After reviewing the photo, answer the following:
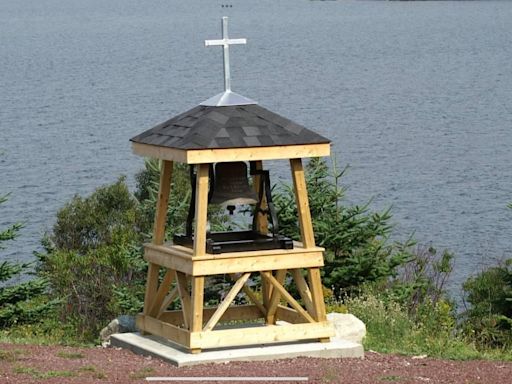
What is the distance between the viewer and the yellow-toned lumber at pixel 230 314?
1516cm

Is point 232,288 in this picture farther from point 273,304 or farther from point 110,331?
point 110,331

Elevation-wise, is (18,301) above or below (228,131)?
below

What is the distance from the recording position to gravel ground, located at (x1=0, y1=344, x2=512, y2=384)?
471 inches

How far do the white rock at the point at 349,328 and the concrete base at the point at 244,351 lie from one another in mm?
287

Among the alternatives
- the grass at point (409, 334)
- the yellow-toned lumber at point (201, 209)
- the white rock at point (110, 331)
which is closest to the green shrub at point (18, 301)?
the grass at point (409, 334)

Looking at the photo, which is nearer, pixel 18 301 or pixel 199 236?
pixel 199 236

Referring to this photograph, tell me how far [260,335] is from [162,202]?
1.96 meters

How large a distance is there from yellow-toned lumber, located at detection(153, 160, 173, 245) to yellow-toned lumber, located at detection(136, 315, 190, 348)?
0.82 metres

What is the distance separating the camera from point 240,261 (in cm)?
1360

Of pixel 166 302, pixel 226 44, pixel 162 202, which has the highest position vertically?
pixel 226 44

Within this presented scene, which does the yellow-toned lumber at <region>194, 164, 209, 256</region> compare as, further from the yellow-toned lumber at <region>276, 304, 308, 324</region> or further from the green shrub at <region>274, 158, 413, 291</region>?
the green shrub at <region>274, 158, 413, 291</region>

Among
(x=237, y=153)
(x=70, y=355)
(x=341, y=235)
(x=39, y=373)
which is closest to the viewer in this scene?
(x=39, y=373)

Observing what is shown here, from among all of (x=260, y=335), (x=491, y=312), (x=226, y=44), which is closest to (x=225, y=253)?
(x=260, y=335)

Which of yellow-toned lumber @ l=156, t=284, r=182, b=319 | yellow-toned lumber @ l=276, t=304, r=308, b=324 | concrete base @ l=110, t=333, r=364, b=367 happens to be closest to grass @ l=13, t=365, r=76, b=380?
concrete base @ l=110, t=333, r=364, b=367
